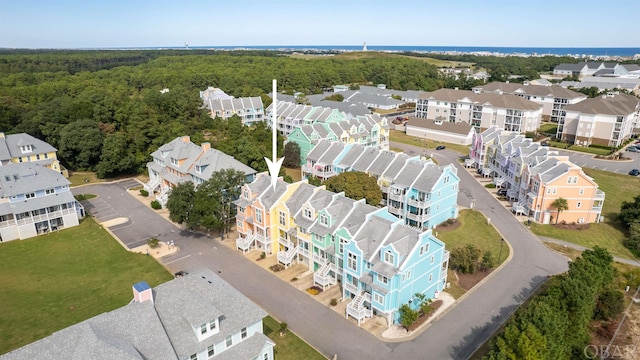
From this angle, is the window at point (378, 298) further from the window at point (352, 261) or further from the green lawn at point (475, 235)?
the green lawn at point (475, 235)

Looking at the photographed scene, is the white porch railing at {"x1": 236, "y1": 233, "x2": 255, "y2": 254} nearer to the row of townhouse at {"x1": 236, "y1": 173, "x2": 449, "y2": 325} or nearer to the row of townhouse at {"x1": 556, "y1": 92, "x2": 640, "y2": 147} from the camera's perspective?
the row of townhouse at {"x1": 236, "y1": 173, "x2": 449, "y2": 325}

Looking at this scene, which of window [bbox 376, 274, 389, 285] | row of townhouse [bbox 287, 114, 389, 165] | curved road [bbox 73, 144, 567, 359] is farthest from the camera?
row of townhouse [bbox 287, 114, 389, 165]

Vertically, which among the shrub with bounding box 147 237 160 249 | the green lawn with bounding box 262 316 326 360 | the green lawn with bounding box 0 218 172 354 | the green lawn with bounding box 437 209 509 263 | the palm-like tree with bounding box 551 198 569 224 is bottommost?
the green lawn with bounding box 0 218 172 354

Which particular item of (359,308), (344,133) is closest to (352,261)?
(359,308)

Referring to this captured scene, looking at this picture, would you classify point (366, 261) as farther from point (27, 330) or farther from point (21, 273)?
point (21, 273)

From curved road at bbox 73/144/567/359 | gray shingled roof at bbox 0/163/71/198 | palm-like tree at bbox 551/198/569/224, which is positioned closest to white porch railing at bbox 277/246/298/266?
curved road at bbox 73/144/567/359

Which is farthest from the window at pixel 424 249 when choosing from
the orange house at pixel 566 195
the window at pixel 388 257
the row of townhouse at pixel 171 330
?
the orange house at pixel 566 195

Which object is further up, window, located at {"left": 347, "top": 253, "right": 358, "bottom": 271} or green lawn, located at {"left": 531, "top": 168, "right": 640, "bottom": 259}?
window, located at {"left": 347, "top": 253, "right": 358, "bottom": 271}

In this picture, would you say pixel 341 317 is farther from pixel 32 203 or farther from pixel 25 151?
pixel 25 151
